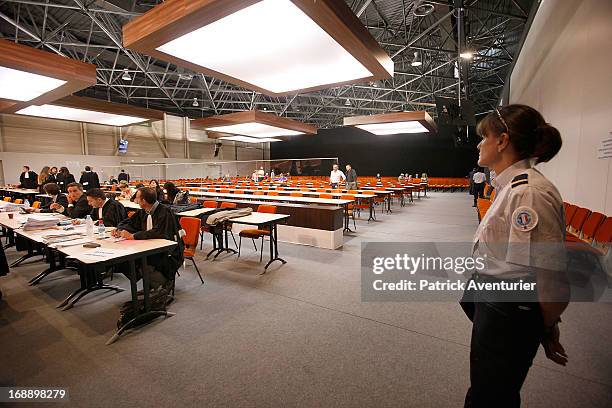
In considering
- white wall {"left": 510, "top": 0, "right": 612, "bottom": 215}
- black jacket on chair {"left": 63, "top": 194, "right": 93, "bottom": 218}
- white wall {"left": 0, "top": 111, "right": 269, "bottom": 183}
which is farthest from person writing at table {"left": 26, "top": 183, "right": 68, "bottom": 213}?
white wall {"left": 0, "top": 111, "right": 269, "bottom": 183}

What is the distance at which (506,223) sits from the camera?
3.25 ft

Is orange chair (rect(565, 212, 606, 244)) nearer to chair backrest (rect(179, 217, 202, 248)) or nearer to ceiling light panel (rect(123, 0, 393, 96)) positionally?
ceiling light panel (rect(123, 0, 393, 96))

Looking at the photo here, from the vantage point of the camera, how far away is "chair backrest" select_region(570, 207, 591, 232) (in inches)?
141

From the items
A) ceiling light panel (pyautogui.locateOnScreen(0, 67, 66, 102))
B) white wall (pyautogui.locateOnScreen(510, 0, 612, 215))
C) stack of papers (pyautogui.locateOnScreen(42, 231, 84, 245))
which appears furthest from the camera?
ceiling light panel (pyautogui.locateOnScreen(0, 67, 66, 102))

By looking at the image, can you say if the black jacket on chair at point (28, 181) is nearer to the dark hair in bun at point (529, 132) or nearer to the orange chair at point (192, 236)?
the orange chair at point (192, 236)

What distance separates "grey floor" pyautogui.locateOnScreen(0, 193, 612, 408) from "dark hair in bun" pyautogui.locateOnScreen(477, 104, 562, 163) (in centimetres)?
170

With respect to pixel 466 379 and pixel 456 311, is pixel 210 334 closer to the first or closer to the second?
pixel 466 379

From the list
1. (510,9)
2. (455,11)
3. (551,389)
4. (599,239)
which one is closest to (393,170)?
(510,9)

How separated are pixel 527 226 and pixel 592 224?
354cm

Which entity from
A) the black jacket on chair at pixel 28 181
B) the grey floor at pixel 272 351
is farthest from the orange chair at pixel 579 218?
the black jacket on chair at pixel 28 181

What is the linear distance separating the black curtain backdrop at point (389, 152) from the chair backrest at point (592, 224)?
15904 mm

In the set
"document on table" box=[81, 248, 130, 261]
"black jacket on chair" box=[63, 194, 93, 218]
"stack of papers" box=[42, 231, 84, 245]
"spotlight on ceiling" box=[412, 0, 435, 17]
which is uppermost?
"spotlight on ceiling" box=[412, 0, 435, 17]

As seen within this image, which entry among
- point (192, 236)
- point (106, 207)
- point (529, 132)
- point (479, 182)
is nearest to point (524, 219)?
point (529, 132)

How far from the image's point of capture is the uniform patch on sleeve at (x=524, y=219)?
919 millimetres
